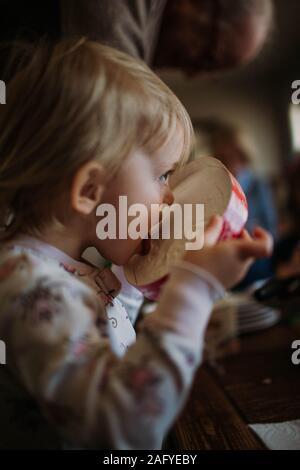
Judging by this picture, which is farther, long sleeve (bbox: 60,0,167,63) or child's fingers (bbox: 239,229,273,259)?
long sleeve (bbox: 60,0,167,63)

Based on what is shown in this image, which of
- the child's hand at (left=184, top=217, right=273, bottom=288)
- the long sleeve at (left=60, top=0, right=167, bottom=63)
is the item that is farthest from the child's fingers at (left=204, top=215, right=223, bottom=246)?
the long sleeve at (left=60, top=0, right=167, bottom=63)

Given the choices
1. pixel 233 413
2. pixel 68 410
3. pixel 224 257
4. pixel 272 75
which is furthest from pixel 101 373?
pixel 272 75

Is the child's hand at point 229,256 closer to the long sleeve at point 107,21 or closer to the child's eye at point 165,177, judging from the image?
the child's eye at point 165,177

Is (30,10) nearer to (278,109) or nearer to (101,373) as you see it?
(101,373)

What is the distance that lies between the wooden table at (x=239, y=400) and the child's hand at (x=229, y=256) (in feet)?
0.66

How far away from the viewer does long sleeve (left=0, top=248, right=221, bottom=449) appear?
1.21 ft

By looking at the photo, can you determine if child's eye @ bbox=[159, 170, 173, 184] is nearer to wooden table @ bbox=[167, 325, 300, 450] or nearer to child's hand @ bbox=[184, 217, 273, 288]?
child's hand @ bbox=[184, 217, 273, 288]

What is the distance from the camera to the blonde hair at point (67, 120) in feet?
1.52

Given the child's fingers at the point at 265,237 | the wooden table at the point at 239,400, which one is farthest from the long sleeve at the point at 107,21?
the wooden table at the point at 239,400

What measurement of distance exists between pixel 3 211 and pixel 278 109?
19.2ft

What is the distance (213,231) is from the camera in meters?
0.45

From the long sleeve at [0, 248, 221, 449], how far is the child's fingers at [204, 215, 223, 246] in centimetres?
Result: 4

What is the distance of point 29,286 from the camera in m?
0.41

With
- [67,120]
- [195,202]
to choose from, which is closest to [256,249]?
[195,202]
